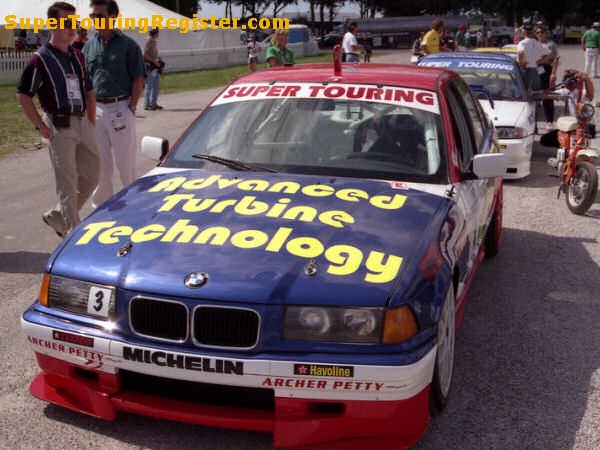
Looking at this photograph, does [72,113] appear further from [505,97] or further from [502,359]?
[505,97]

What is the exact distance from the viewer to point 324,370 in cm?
303

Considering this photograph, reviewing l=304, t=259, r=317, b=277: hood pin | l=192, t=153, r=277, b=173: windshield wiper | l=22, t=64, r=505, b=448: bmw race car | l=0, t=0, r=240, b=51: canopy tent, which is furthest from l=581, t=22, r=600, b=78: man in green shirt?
l=304, t=259, r=317, b=277: hood pin

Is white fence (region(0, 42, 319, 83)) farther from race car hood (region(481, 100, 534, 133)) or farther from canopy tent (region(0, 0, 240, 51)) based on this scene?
race car hood (region(481, 100, 534, 133))

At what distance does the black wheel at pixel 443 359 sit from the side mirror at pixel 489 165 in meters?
0.95

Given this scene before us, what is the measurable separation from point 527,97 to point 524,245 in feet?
15.0

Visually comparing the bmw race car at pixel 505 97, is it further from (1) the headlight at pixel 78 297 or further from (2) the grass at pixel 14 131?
(1) the headlight at pixel 78 297

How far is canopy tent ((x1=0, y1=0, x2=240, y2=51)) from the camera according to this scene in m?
27.1

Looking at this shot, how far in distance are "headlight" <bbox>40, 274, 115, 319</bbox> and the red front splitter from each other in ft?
0.92

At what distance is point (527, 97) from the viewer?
1100 centimetres

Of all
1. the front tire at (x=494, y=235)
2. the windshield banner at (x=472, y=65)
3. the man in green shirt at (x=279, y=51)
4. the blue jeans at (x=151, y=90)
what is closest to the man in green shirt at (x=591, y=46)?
the blue jeans at (x=151, y=90)

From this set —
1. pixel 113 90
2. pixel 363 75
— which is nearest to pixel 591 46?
pixel 113 90

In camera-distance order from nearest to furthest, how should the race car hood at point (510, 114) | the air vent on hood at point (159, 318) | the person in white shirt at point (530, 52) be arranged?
the air vent on hood at point (159, 318), the race car hood at point (510, 114), the person in white shirt at point (530, 52)

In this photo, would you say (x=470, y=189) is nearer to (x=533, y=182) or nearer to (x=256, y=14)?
(x=533, y=182)

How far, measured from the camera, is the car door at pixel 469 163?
A: 174 inches
